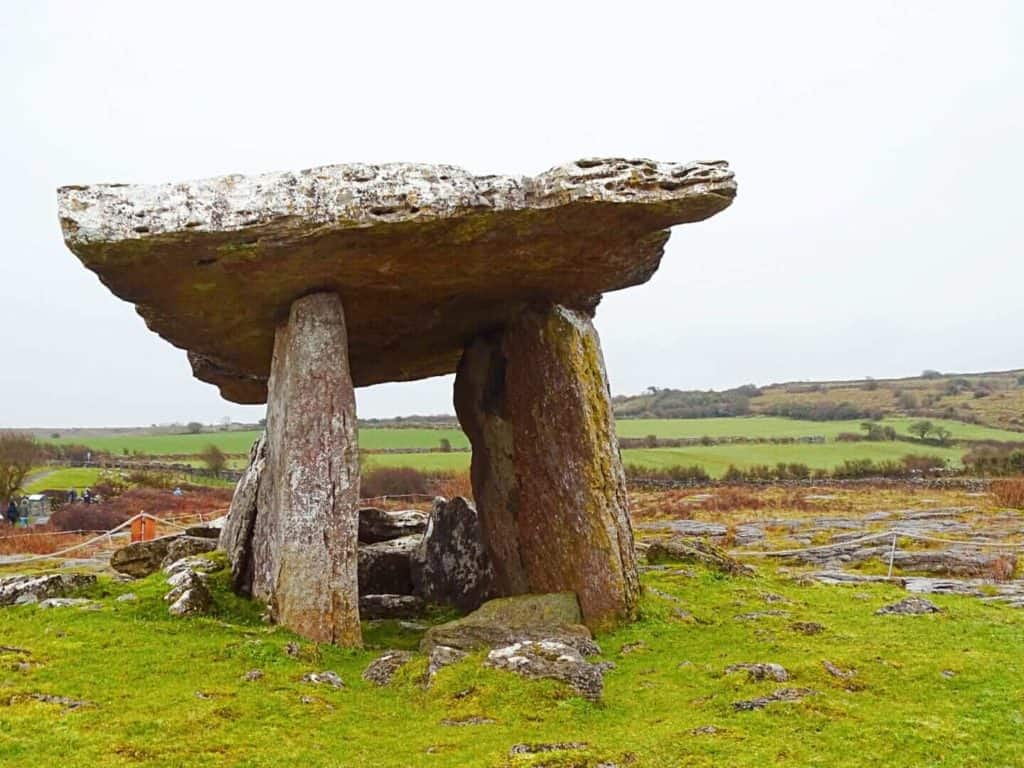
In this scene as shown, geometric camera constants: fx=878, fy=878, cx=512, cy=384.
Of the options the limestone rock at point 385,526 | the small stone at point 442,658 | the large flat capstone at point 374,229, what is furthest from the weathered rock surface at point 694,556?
the small stone at point 442,658

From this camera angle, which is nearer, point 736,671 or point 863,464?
point 736,671

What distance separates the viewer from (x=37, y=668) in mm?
8844

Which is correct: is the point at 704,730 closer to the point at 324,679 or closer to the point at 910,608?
the point at 324,679

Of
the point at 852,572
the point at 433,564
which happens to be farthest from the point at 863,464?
the point at 433,564

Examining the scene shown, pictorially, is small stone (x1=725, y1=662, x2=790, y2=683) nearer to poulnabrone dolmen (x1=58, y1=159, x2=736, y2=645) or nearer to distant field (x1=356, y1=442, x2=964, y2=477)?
poulnabrone dolmen (x1=58, y1=159, x2=736, y2=645)

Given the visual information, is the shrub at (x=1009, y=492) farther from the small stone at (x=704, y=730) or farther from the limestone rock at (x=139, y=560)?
the small stone at (x=704, y=730)

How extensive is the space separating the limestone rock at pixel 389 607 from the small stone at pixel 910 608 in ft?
25.4

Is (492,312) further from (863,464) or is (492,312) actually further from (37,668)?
(863,464)

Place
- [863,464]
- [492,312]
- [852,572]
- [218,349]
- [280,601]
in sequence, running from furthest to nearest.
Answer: [863,464]
[852,572]
[218,349]
[492,312]
[280,601]

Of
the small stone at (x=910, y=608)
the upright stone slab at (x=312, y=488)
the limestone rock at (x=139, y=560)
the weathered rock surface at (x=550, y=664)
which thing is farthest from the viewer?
the limestone rock at (x=139, y=560)

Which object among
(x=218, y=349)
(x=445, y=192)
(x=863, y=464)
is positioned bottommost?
(x=863, y=464)

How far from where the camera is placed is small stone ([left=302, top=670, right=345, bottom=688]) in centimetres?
943

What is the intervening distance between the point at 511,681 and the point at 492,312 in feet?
23.5

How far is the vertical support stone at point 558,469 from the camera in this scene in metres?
13.2
